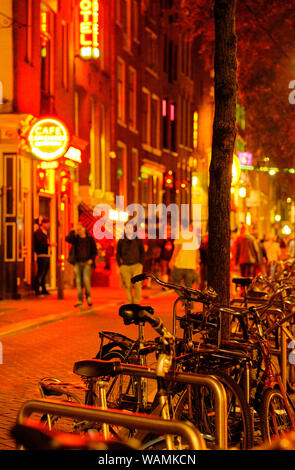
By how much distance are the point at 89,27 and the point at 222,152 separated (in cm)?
1797

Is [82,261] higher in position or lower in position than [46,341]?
higher

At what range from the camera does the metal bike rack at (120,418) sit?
2984 mm

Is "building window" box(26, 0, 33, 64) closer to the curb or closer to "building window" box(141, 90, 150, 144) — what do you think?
the curb

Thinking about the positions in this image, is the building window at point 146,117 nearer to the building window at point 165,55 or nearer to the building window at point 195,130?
the building window at point 165,55

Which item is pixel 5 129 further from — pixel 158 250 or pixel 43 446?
pixel 43 446

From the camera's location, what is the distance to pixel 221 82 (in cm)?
842

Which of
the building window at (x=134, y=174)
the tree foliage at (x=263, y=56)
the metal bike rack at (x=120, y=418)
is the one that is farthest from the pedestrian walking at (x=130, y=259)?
the building window at (x=134, y=174)

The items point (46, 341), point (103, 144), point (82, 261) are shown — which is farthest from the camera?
point (103, 144)

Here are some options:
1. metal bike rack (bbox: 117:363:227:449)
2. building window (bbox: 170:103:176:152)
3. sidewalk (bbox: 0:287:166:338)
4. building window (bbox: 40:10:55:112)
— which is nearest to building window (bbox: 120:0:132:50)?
building window (bbox: 170:103:176:152)

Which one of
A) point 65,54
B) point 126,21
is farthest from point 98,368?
point 126,21

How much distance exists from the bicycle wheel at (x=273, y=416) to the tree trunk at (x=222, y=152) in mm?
2391

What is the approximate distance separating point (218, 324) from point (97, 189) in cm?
2319

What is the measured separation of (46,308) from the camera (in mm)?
17625

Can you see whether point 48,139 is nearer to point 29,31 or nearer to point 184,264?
point 29,31
